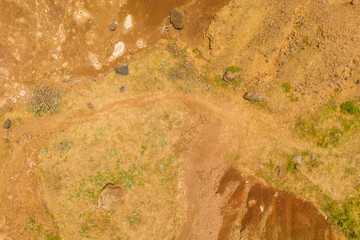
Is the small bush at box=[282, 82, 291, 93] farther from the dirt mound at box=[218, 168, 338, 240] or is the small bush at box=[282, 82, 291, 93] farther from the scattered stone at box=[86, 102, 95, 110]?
the scattered stone at box=[86, 102, 95, 110]

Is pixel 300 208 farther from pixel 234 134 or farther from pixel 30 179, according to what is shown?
pixel 30 179

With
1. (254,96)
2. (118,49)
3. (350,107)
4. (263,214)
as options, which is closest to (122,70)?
(118,49)

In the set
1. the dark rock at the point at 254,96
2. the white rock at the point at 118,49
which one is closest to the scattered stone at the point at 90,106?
the white rock at the point at 118,49

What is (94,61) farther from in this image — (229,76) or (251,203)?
(251,203)

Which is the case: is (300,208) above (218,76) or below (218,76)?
below

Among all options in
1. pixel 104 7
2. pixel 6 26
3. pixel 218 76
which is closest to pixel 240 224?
pixel 218 76

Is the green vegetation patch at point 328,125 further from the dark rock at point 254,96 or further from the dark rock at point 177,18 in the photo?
the dark rock at point 177,18

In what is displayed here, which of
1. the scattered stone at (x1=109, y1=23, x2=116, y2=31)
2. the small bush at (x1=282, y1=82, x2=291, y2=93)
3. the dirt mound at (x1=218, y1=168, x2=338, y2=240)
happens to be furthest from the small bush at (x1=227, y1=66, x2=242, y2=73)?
the scattered stone at (x1=109, y1=23, x2=116, y2=31)
